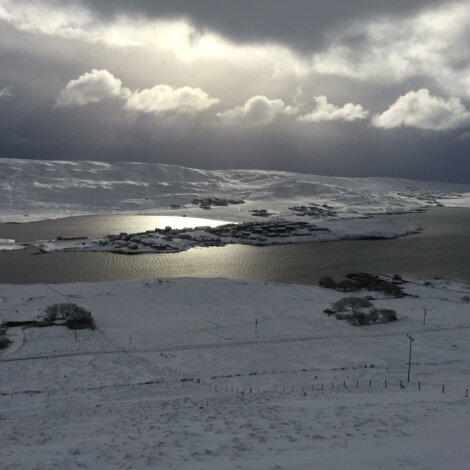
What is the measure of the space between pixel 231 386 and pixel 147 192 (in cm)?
9097

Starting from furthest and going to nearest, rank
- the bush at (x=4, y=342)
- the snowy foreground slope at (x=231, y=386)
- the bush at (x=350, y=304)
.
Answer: the bush at (x=350, y=304)
the bush at (x=4, y=342)
the snowy foreground slope at (x=231, y=386)

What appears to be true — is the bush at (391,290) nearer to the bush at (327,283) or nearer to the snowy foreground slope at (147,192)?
the bush at (327,283)

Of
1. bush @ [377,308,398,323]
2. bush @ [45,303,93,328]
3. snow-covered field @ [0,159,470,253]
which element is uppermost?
snow-covered field @ [0,159,470,253]

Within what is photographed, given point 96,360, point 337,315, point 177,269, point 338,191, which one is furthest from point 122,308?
point 338,191

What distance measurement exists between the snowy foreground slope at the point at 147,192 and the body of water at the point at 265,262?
89.7 ft

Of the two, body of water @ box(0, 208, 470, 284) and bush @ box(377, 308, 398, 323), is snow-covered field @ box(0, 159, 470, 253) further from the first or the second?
bush @ box(377, 308, 398, 323)

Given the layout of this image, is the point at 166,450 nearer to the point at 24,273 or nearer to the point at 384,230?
the point at 24,273

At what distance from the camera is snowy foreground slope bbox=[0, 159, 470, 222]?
86.0m

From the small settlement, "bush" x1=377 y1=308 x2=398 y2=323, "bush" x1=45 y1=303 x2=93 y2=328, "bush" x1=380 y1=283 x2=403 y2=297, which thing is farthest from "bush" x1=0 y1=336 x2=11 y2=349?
the small settlement

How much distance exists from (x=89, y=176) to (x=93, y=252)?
6441 cm

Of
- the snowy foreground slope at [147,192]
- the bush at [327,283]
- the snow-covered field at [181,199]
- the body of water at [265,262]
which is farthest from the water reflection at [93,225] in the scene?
the bush at [327,283]

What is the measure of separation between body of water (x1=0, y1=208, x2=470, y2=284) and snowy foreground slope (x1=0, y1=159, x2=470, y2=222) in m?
27.3

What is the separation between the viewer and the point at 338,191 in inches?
4776

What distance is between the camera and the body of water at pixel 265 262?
3781 centimetres
